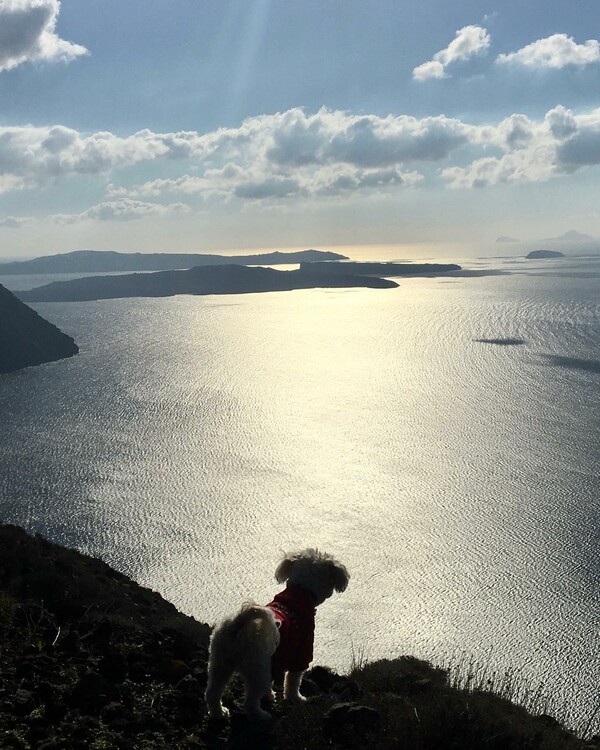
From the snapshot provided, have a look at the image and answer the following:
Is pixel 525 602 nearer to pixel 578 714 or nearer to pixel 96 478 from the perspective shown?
pixel 578 714

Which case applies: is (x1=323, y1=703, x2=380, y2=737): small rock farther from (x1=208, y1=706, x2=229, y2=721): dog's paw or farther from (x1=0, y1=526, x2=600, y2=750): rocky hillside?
(x1=208, y1=706, x2=229, y2=721): dog's paw

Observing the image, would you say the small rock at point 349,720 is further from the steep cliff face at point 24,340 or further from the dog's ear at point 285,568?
the steep cliff face at point 24,340

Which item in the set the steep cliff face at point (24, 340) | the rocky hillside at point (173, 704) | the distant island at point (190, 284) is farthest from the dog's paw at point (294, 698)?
the distant island at point (190, 284)

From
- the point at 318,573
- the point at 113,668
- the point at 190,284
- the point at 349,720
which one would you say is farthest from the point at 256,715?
the point at 190,284

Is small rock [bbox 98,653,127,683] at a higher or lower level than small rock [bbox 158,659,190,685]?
higher

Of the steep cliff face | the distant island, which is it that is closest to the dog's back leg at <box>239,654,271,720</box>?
the steep cliff face

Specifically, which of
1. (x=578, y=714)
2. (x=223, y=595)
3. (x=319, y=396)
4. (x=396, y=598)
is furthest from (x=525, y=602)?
(x=319, y=396)
